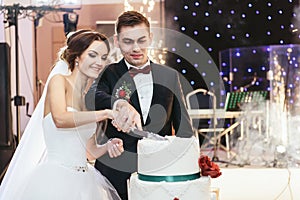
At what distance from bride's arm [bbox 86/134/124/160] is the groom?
0.05m

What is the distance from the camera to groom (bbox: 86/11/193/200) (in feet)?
6.26

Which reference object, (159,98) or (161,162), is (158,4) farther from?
(161,162)

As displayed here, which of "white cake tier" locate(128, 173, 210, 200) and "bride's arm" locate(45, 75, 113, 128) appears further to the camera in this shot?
"bride's arm" locate(45, 75, 113, 128)

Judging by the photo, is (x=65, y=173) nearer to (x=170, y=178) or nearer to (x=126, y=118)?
(x=126, y=118)

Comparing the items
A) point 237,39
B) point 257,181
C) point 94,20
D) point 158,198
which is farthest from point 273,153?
point 158,198

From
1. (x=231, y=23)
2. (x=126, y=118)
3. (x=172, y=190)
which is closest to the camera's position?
(x=172, y=190)

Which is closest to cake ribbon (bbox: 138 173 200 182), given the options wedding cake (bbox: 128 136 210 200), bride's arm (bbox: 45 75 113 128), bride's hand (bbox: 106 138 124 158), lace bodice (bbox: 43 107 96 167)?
wedding cake (bbox: 128 136 210 200)

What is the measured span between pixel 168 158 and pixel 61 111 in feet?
2.27

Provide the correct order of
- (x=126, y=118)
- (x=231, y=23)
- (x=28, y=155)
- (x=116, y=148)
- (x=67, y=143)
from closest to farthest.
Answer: (x=126, y=118) → (x=116, y=148) → (x=67, y=143) → (x=28, y=155) → (x=231, y=23)

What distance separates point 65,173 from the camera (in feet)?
7.00

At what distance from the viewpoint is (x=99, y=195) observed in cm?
212

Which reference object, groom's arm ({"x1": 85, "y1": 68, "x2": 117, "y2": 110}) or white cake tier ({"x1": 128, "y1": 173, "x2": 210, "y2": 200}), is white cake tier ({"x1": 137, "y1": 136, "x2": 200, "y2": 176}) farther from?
groom's arm ({"x1": 85, "y1": 68, "x2": 117, "y2": 110})

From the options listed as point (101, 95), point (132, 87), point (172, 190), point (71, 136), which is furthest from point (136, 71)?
point (172, 190)

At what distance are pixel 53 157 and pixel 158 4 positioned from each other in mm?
5747
